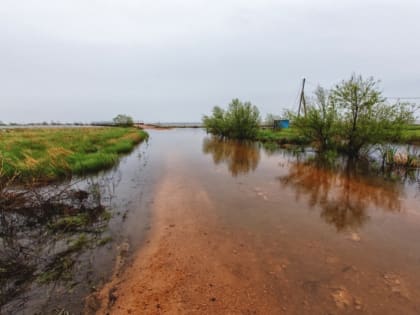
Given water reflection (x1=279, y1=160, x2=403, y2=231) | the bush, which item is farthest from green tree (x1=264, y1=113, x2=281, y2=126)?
water reflection (x1=279, y1=160, x2=403, y2=231)

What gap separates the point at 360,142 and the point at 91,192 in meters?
16.1

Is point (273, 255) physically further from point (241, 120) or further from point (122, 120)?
point (122, 120)

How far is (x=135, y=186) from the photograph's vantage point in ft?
26.1

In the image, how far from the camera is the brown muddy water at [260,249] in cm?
274

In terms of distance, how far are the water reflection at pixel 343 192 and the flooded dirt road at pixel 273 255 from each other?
0.06 meters

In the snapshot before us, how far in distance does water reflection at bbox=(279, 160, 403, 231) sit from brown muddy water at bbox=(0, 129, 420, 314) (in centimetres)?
5

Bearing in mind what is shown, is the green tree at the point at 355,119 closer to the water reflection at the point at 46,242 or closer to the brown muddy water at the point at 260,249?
the brown muddy water at the point at 260,249

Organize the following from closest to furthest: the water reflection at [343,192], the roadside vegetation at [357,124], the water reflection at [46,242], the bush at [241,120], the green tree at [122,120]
Answer: the water reflection at [46,242] < the water reflection at [343,192] < the roadside vegetation at [357,124] < the bush at [241,120] < the green tree at [122,120]

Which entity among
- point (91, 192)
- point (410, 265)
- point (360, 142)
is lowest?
point (410, 265)

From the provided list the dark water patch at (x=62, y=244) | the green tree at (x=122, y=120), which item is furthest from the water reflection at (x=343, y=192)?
the green tree at (x=122, y=120)

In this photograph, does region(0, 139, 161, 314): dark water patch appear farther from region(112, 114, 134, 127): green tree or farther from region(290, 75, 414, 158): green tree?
region(112, 114, 134, 127): green tree

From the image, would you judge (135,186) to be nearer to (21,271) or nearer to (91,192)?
(91,192)

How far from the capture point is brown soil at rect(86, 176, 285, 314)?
2.66 meters

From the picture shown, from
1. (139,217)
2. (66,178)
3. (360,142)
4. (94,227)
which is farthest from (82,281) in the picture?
(360,142)
